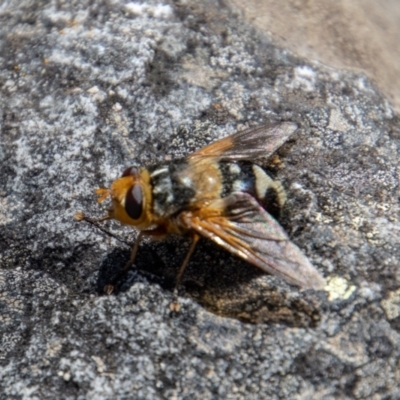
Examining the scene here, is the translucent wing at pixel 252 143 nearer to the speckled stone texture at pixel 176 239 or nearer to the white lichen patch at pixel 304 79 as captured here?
the speckled stone texture at pixel 176 239

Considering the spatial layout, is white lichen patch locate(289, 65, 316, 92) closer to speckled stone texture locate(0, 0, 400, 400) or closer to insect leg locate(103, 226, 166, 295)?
speckled stone texture locate(0, 0, 400, 400)

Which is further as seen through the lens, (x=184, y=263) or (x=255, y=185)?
(x=255, y=185)

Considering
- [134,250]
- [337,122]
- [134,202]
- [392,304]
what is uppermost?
[337,122]

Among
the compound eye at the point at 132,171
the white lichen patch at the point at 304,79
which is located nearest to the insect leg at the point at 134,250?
the compound eye at the point at 132,171

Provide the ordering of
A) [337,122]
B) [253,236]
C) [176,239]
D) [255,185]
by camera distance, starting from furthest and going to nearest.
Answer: [337,122], [176,239], [255,185], [253,236]

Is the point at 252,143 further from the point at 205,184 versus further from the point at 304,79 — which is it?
the point at 304,79

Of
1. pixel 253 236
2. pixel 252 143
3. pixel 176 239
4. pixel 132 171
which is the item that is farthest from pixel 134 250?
pixel 252 143

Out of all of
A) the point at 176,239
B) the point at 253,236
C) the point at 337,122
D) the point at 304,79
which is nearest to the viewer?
the point at 253,236
